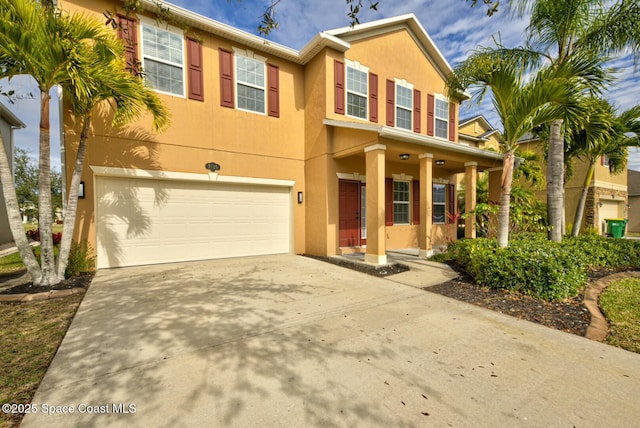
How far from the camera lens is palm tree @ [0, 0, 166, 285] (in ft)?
13.6

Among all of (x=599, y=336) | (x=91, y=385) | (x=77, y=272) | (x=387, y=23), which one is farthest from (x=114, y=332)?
(x=387, y=23)

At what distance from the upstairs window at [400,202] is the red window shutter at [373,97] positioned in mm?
2457

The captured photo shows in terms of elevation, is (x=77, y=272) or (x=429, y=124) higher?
(x=429, y=124)

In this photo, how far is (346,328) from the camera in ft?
11.5

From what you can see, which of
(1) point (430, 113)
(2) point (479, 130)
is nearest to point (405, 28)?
(1) point (430, 113)

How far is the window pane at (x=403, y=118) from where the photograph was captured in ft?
33.8

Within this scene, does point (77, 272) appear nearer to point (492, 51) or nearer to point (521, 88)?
point (521, 88)

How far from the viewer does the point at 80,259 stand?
236 inches

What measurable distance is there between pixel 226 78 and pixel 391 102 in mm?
5738

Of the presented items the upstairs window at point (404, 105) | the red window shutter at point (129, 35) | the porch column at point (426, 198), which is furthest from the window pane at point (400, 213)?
the red window shutter at point (129, 35)

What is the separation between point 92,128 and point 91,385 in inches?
244

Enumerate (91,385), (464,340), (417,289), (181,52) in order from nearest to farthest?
1. (91,385)
2. (464,340)
3. (417,289)
4. (181,52)

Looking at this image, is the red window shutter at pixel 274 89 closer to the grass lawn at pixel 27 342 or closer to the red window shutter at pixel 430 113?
the red window shutter at pixel 430 113

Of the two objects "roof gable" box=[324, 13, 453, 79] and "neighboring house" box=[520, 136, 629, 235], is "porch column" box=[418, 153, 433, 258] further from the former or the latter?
"neighboring house" box=[520, 136, 629, 235]
